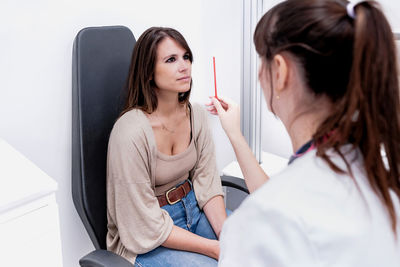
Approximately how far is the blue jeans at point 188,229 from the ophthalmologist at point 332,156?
0.59m

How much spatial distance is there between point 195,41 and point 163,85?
0.59 m

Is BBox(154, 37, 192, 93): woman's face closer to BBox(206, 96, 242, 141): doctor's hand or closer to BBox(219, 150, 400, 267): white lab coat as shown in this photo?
BBox(206, 96, 242, 141): doctor's hand

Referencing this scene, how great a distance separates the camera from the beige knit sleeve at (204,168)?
1432mm

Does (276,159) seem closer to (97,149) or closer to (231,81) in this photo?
(231,81)

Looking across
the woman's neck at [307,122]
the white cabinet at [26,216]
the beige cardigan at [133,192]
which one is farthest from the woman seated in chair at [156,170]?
the woman's neck at [307,122]

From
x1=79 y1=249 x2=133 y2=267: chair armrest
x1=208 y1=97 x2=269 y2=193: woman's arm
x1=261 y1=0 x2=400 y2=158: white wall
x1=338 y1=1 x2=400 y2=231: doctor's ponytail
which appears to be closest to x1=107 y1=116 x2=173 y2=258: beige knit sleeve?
x1=79 y1=249 x2=133 y2=267: chair armrest

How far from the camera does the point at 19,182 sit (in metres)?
0.91

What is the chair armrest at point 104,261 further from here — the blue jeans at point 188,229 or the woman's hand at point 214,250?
the woman's hand at point 214,250

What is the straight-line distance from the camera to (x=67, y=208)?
1375mm

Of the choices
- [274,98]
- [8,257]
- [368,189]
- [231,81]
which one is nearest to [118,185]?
[8,257]

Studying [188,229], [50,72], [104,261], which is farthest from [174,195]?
[50,72]

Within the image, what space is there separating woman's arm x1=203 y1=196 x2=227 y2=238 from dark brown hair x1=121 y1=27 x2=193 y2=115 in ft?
1.22

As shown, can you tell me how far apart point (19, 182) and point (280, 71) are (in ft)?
1.90

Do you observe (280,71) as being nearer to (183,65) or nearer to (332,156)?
A: (332,156)
